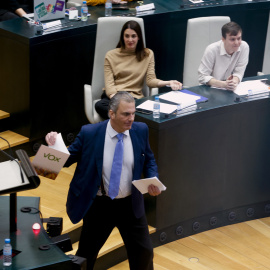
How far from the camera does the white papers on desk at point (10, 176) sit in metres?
3.15

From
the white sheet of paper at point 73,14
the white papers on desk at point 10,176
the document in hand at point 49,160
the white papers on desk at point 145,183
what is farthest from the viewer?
the white sheet of paper at point 73,14

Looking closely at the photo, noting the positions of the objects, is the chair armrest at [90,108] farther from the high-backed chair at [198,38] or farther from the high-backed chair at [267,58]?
the high-backed chair at [267,58]

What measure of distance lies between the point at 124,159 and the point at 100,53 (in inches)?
81.1

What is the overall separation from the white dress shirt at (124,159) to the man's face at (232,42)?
1.88 meters

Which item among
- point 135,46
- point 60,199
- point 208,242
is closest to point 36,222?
point 60,199

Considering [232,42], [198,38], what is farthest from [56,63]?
[232,42]

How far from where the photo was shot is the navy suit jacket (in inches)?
159

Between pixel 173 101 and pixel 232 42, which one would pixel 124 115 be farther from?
pixel 232 42

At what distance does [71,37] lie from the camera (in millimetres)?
5898

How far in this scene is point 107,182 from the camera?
4043 millimetres

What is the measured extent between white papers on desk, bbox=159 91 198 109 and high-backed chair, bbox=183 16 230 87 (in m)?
0.89

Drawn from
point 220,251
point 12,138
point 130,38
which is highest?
point 130,38

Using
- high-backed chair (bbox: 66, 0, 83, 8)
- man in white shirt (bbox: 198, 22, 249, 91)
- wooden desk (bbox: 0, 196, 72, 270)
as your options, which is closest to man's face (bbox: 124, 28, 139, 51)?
man in white shirt (bbox: 198, 22, 249, 91)

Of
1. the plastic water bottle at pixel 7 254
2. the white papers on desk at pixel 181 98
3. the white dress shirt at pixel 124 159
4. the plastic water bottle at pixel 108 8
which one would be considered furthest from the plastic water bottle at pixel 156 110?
the plastic water bottle at pixel 7 254
